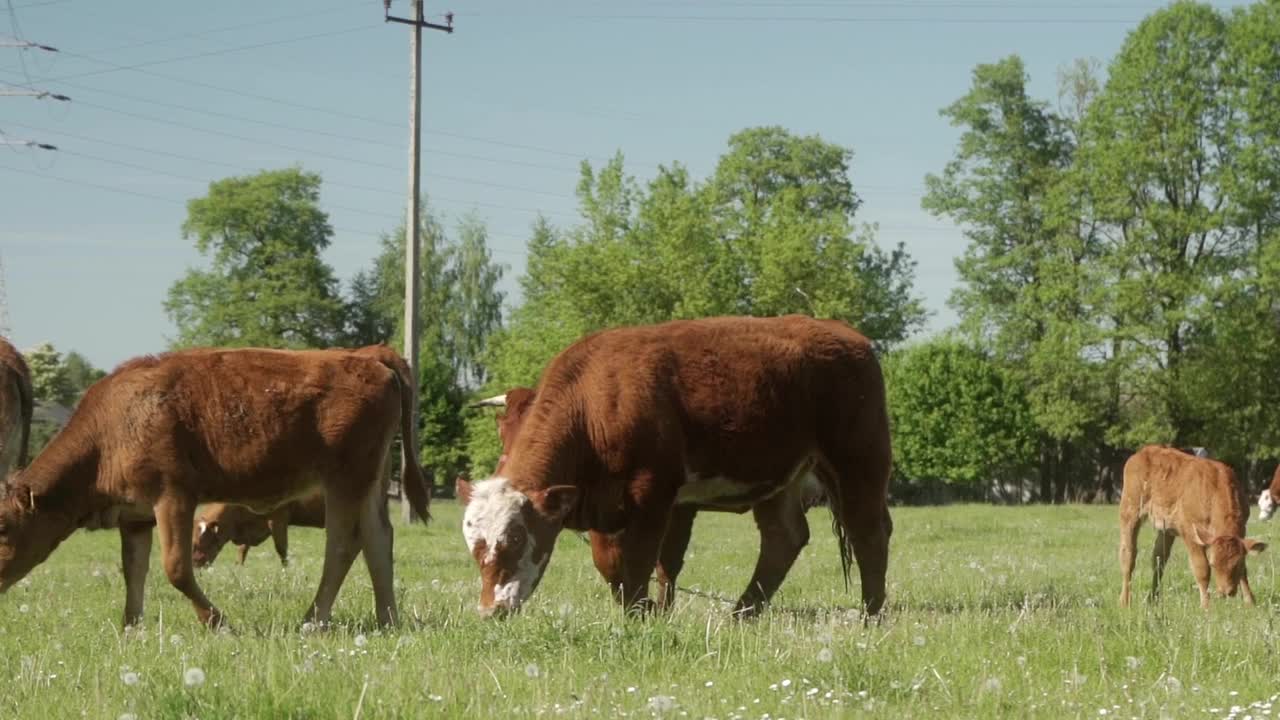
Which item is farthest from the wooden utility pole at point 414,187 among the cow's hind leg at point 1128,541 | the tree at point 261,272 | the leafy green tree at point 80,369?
the leafy green tree at point 80,369

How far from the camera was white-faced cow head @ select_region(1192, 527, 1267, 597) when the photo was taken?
12312mm

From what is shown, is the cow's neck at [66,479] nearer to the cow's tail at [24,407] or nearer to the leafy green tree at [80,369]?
the cow's tail at [24,407]

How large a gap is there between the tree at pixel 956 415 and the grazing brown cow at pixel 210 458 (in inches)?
1822

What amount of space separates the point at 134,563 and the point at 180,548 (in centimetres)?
89

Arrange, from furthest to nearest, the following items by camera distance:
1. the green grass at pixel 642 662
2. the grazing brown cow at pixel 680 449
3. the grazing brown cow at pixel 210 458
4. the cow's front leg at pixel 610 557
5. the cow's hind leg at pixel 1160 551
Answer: the cow's hind leg at pixel 1160 551 → the cow's front leg at pixel 610 557 → the grazing brown cow at pixel 210 458 → the grazing brown cow at pixel 680 449 → the green grass at pixel 642 662

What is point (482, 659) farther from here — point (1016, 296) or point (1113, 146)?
point (1016, 296)

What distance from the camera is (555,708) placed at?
5.11m

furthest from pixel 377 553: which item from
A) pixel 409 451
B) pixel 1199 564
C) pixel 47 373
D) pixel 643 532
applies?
pixel 47 373

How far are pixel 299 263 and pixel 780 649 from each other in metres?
62.4

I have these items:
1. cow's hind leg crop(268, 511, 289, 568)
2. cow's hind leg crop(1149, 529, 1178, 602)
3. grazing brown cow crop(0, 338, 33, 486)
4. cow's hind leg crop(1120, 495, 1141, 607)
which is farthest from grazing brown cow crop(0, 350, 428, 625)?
cow's hind leg crop(1149, 529, 1178, 602)

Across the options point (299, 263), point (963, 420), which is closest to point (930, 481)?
point (963, 420)

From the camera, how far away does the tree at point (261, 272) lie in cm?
6562

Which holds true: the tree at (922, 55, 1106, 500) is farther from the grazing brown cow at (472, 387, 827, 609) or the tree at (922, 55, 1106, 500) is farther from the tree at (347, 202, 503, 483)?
the grazing brown cow at (472, 387, 827, 609)

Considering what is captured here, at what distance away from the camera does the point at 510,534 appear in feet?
29.3
